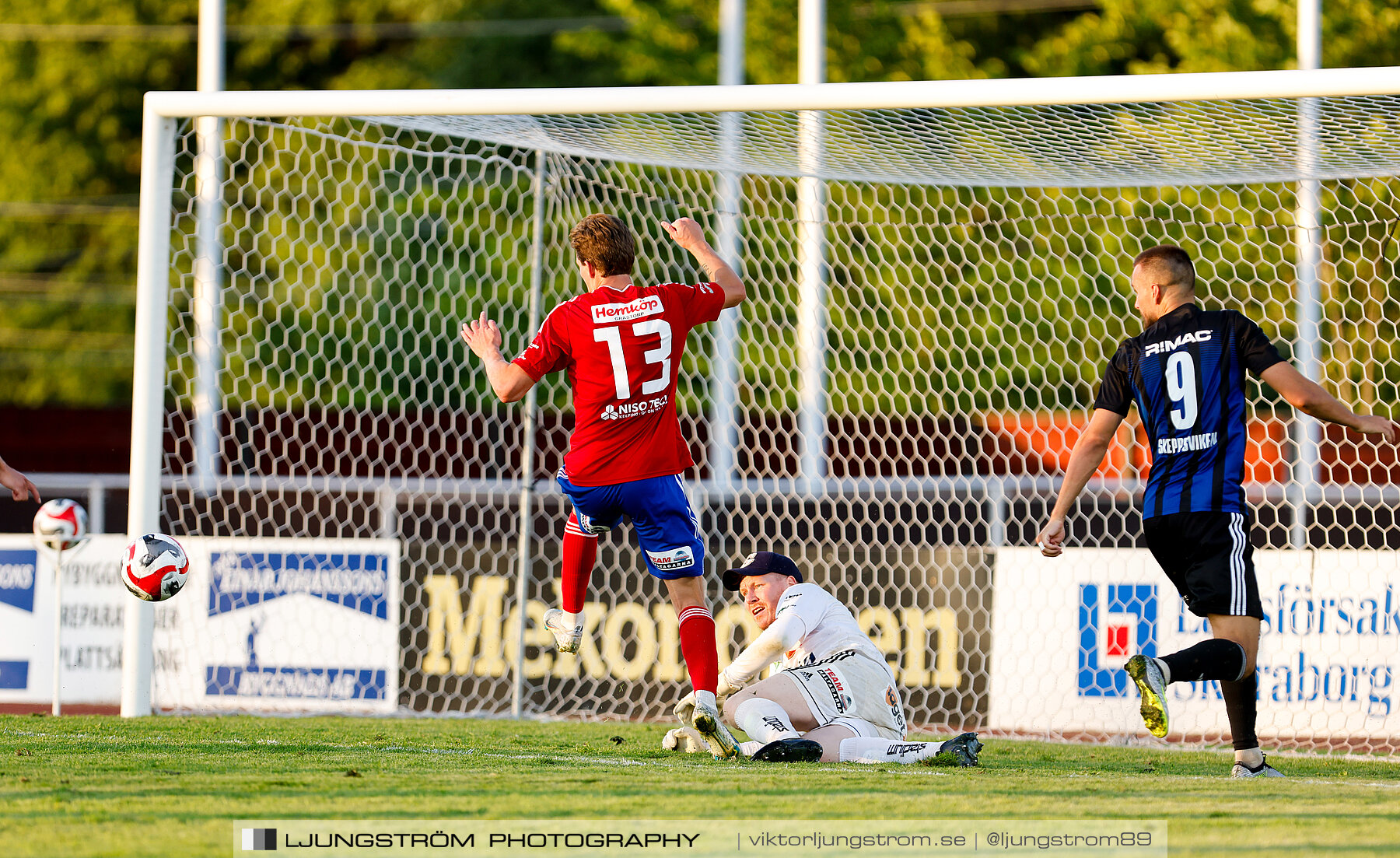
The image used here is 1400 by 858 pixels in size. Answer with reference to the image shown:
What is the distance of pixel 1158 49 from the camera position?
1805cm

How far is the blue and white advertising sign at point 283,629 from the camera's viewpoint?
25.8ft

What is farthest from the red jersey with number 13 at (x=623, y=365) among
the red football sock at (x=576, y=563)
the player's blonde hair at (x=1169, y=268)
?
the player's blonde hair at (x=1169, y=268)

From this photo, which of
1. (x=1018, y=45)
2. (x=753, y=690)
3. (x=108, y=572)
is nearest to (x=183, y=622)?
(x=108, y=572)

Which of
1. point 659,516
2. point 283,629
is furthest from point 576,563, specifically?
point 283,629

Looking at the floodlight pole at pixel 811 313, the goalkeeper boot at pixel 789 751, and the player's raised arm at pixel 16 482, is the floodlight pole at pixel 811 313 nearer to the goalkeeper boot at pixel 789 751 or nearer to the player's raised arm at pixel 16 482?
the goalkeeper boot at pixel 789 751

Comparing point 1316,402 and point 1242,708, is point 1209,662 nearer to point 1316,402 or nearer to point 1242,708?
point 1242,708

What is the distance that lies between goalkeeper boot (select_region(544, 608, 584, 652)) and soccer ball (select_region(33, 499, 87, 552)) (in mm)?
3014

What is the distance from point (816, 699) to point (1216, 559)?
1.46 m

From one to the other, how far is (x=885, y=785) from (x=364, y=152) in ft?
48.8

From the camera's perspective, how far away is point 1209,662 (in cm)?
484

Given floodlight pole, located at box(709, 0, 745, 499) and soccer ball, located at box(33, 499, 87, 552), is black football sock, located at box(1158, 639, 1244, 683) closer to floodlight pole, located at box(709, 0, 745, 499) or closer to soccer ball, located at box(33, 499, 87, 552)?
floodlight pole, located at box(709, 0, 745, 499)

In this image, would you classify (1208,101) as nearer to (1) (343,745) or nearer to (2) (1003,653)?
(2) (1003,653)

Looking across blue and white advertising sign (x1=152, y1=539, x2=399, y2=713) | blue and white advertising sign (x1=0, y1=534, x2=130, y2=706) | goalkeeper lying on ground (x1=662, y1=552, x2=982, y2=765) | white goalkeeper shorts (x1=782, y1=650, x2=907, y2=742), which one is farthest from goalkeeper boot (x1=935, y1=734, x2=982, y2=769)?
blue and white advertising sign (x1=0, y1=534, x2=130, y2=706)

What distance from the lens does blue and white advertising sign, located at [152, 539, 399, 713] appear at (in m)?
7.88
